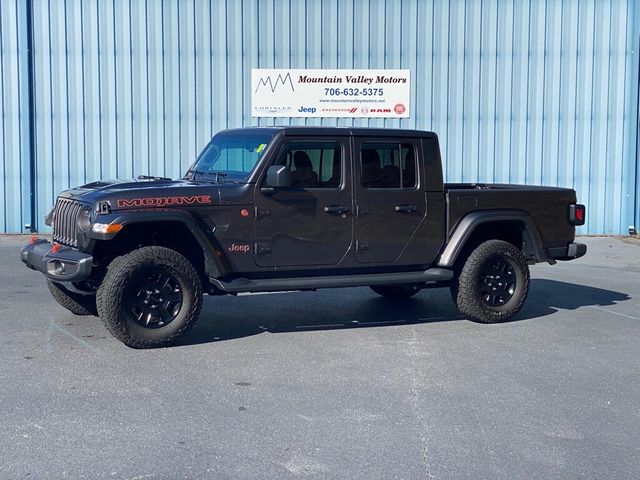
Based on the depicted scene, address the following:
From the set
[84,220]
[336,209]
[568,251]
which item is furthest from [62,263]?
[568,251]

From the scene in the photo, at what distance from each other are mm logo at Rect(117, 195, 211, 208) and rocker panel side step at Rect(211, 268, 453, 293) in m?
0.72

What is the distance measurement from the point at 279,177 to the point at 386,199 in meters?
1.21

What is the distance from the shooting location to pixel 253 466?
5.00 m

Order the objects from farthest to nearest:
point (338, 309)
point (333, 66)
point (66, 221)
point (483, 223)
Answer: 1. point (333, 66)
2. point (338, 309)
3. point (483, 223)
4. point (66, 221)

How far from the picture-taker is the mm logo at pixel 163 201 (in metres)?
7.52

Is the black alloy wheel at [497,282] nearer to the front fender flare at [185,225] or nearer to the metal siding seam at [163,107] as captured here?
the front fender flare at [185,225]

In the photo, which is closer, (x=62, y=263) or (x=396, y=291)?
(x=62, y=263)

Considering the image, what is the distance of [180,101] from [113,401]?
38.9 ft

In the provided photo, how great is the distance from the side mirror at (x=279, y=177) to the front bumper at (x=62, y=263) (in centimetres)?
165

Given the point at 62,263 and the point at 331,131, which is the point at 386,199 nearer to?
the point at 331,131

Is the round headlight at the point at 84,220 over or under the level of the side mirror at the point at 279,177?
under

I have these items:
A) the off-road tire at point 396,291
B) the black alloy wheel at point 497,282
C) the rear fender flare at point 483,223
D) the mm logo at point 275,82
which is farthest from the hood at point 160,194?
A: the mm logo at point 275,82

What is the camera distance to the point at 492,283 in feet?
29.9

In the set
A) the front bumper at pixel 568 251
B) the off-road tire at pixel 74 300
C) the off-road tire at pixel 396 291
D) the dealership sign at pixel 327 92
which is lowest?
the off-road tire at pixel 396 291
